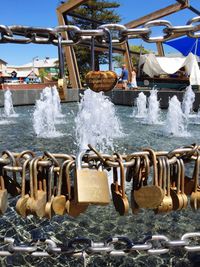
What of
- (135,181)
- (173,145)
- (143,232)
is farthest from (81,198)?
(173,145)

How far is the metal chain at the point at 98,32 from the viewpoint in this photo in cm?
161

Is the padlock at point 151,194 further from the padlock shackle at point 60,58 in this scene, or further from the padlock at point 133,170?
the padlock shackle at point 60,58

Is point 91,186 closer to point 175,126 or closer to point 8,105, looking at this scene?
point 175,126

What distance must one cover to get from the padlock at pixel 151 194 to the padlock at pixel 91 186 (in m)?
0.16

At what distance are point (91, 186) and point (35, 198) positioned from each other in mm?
241

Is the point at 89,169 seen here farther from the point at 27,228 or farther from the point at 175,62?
the point at 175,62

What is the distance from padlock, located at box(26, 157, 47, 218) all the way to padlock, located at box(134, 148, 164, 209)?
33 cm

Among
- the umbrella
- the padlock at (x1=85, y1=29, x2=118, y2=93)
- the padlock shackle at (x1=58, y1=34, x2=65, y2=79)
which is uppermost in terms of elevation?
the umbrella

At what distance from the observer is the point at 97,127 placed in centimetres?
1006

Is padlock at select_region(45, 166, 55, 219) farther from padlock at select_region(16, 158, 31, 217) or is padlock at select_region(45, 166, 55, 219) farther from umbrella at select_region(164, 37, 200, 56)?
umbrella at select_region(164, 37, 200, 56)

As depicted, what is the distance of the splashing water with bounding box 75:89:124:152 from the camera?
27.2 feet

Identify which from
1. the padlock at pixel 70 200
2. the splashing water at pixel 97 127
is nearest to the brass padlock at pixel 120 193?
the padlock at pixel 70 200

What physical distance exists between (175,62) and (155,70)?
204cm

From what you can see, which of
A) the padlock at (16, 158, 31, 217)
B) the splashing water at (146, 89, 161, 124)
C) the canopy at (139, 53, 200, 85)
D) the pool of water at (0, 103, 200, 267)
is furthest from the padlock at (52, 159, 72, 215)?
the canopy at (139, 53, 200, 85)
